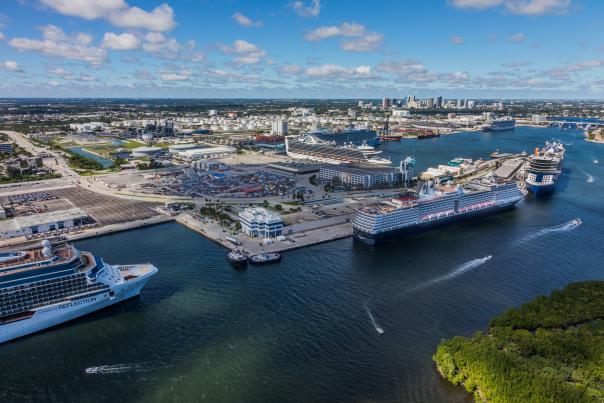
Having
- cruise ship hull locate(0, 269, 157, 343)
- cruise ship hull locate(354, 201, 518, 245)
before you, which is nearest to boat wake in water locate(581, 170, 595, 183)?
cruise ship hull locate(354, 201, 518, 245)

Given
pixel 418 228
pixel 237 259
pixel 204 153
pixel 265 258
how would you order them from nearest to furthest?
pixel 237 259 < pixel 265 258 < pixel 418 228 < pixel 204 153

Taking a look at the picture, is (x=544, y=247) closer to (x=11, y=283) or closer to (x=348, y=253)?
(x=348, y=253)

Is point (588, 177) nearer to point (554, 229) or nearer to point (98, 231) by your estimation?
point (554, 229)

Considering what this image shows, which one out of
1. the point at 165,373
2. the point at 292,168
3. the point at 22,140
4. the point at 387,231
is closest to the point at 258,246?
the point at 387,231

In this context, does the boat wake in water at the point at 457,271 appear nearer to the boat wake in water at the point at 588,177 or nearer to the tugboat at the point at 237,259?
the tugboat at the point at 237,259

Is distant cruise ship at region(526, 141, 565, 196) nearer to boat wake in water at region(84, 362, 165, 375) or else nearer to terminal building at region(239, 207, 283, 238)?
terminal building at region(239, 207, 283, 238)

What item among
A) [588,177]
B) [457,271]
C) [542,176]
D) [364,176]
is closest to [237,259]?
[457,271]
